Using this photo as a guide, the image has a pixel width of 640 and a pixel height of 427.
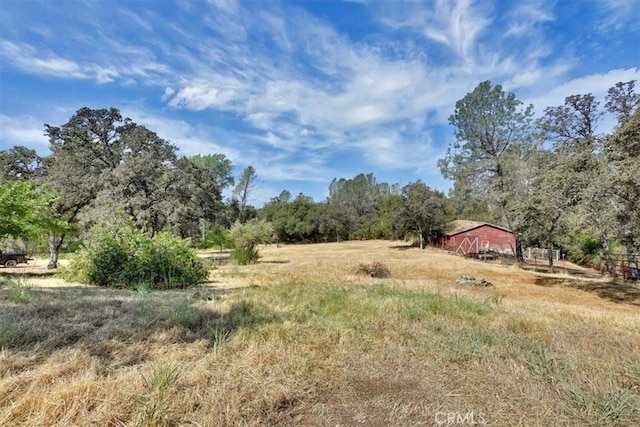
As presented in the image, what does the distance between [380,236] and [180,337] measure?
50.6 meters

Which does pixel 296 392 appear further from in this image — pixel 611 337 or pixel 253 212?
pixel 253 212

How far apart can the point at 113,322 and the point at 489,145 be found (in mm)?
22421

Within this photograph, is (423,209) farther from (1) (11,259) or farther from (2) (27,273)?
(1) (11,259)

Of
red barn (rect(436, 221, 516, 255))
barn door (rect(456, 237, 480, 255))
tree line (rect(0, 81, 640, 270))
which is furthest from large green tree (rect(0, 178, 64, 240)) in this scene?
barn door (rect(456, 237, 480, 255))

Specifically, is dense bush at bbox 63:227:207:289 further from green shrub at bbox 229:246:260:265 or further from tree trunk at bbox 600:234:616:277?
tree trunk at bbox 600:234:616:277

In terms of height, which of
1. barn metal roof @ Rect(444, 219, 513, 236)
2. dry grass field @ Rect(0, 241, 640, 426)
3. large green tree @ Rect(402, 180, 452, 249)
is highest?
large green tree @ Rect(402, 180, 452, 249)

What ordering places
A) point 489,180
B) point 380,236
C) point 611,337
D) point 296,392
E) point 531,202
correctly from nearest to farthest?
point 296,392 → point 611,337 → point 531,202 → point 489,180 → point 380,236

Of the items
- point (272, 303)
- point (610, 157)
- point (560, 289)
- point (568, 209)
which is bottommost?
point (560, 289)

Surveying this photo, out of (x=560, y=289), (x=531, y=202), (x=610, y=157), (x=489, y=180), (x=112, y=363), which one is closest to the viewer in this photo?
(x=112, y=363)

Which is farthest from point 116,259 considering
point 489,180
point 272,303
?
point 489,180

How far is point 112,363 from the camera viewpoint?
277 cm

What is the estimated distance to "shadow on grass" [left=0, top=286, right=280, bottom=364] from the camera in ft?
10.2

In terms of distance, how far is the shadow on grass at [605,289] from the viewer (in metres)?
10.3

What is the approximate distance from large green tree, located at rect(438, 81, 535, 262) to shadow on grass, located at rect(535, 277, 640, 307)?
498cm
